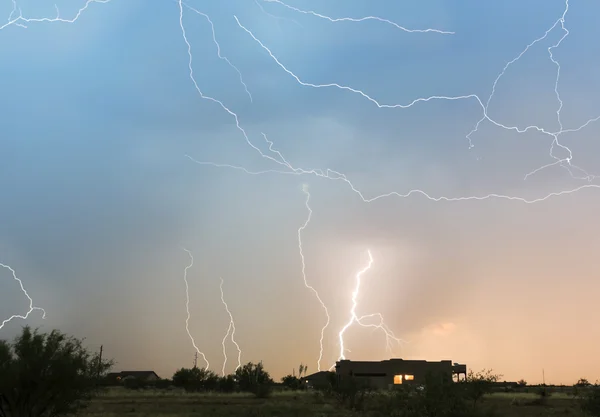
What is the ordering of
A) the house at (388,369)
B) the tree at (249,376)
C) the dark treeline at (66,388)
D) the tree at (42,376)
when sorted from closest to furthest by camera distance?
the dark treeline at (66,388), the tree at (42,376), the tree at (249,376), the house at (388,369)

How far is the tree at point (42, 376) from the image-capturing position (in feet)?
64.1

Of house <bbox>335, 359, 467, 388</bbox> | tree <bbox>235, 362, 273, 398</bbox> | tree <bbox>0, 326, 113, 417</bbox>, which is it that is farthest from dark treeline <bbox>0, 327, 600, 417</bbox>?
house <bbox>335, 359, 467, 388</bbox>

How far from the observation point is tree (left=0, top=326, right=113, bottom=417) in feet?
64.1

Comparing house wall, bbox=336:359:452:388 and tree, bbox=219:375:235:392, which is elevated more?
house wall, bbox=336:359:452:388

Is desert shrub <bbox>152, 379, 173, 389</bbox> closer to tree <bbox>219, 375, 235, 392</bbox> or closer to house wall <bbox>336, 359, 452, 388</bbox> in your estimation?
tree <bbox>219, 375, 235, 392</bbox>

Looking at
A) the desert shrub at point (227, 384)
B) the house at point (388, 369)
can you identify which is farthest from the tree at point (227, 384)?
the house at point (388, 369)

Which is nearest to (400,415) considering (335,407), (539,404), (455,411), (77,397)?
(455,411)

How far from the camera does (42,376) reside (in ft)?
65.4

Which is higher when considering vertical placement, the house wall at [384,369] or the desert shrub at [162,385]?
the house wall at [384,369]

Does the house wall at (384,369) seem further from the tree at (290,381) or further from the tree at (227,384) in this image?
the tree at (227,384)

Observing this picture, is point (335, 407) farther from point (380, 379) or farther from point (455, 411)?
A: point (380, 379)

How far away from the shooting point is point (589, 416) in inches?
921

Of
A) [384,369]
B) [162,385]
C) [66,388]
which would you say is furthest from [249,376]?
[66,388]

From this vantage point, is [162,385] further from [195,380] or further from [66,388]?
[66,388]
